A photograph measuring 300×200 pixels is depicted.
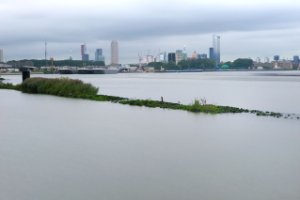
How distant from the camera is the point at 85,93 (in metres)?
29.9

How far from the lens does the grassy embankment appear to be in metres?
20.1

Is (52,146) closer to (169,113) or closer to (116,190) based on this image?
(116,190)

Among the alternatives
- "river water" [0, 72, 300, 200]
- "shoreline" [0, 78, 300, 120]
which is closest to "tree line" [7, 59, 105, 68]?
"shoreline" [0, 78, 300, 120]

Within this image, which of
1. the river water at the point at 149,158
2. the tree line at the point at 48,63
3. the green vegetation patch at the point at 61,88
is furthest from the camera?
the tree line at the point at 48,63

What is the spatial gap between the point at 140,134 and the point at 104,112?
6.76 m

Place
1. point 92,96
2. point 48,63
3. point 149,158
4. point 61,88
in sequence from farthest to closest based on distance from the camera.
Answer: point 48,63 < point 61,88 < point 92,96 < point 149,158

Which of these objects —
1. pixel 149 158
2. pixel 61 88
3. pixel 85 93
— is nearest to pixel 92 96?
pixel 85 93

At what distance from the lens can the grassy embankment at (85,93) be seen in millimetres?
20109

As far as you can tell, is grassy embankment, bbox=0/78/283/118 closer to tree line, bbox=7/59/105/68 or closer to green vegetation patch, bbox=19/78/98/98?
green vegetation patch, bbox=19/78/98/98

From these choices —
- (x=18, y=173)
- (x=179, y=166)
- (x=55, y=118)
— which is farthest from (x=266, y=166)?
(x=55, y=118)

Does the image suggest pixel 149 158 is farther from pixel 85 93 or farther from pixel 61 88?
pixel 61 88

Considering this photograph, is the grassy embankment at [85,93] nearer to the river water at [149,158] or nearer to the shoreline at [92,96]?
the shoreline at [92,96]

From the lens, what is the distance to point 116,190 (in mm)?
7543

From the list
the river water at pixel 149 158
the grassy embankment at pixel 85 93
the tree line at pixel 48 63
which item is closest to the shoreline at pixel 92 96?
the grassy embankment at pixel 85 93
